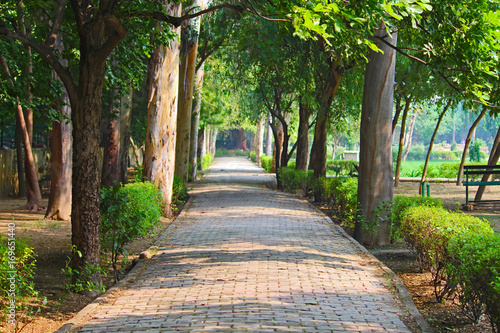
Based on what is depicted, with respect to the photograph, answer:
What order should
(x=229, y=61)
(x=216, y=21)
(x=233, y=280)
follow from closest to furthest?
(x=233, y=280) → (x=216, y=21) → (x=229, y=61)

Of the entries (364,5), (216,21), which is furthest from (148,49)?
(216,21)

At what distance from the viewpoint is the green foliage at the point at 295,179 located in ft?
60.4

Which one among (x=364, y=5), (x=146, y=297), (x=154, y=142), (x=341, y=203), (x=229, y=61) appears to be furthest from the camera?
(x=229, y=61)

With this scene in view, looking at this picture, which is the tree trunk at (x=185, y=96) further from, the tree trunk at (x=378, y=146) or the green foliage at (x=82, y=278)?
the green foliage at (x=82, y=278)

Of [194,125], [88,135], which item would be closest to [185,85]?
[194,125]

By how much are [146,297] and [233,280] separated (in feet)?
3.71

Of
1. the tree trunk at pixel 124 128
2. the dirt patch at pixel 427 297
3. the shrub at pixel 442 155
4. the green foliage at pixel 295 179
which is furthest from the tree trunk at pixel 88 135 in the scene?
the shrub at pixel 442 155

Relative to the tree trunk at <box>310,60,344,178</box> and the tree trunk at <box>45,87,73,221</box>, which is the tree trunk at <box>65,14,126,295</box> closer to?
the tree trunk at <box>45,87,73,221</box>

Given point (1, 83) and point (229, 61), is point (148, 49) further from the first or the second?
point (229, 61)

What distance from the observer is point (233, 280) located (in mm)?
6406

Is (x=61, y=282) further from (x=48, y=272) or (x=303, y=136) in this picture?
(x=303, y=136)

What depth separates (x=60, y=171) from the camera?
11578 millimetres

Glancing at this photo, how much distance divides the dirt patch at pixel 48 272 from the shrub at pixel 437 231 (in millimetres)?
4249

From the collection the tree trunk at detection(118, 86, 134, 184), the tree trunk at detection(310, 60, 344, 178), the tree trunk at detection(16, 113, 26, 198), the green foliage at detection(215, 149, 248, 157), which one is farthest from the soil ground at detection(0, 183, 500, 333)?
the green foliage at detection(215, 149, 248, 157)
